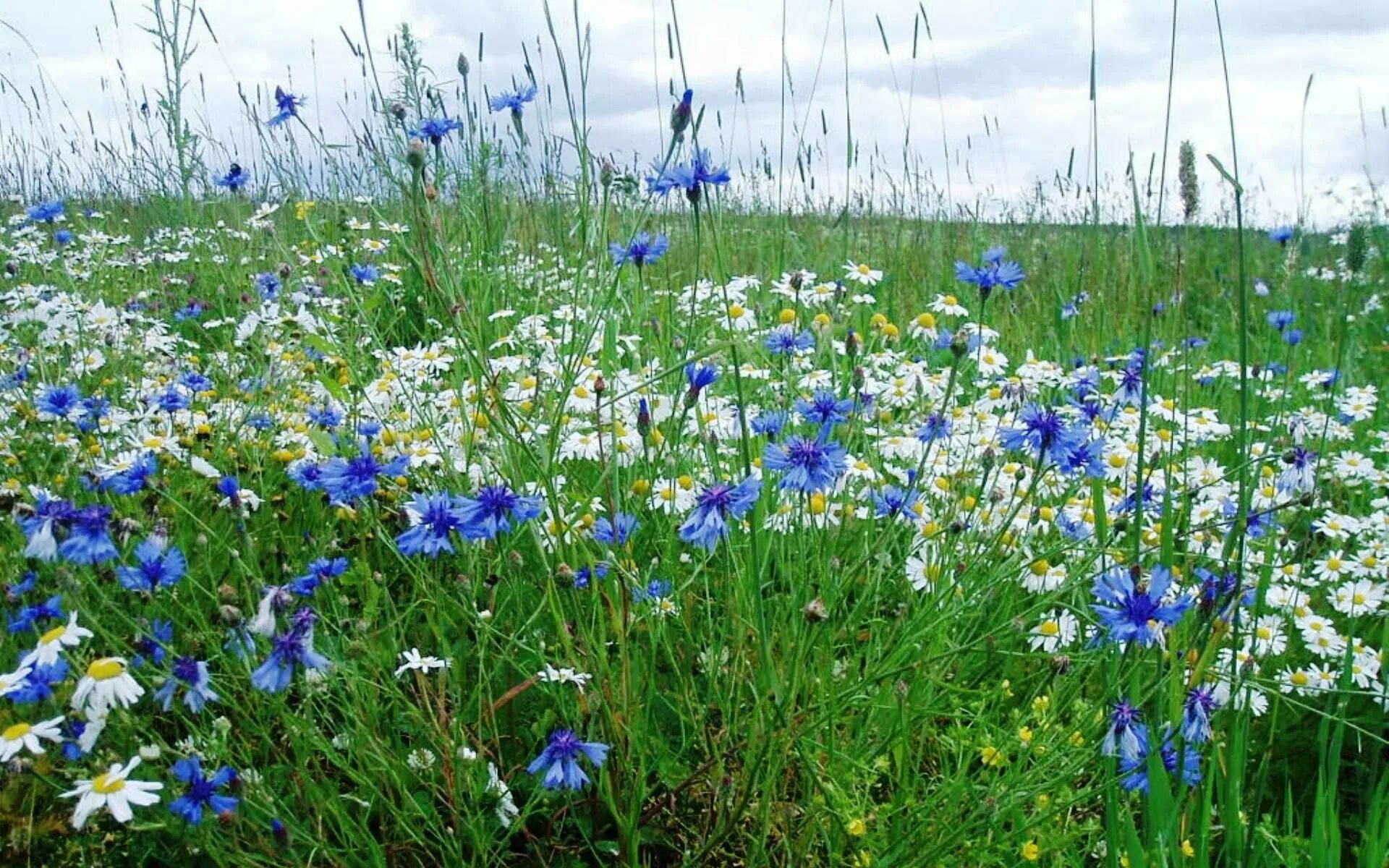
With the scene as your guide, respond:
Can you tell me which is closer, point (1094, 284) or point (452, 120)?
point (452, 120)

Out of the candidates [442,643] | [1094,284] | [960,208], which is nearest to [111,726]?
[442,643]

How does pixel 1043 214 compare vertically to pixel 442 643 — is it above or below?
above

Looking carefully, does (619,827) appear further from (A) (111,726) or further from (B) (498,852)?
(A) (111,726)

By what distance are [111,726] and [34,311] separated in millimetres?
1571

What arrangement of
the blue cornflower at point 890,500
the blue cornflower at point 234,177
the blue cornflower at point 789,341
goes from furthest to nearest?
the blue cornflower at point 234,177
the blue cornflower at point 789,341
the blue cornflower at point 890,500

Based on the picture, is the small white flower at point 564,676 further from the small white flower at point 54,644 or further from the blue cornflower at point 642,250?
the blue cornflower at point 642,250

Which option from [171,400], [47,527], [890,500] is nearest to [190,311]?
[171,400]

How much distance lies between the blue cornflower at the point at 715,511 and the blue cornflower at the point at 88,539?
64cm

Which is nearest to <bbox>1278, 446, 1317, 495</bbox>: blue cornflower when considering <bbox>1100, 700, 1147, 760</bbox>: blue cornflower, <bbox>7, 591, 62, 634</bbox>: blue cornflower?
<bbox>1100, 700, 1147, 760</bbox>: blue cornflower

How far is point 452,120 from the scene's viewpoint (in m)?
1.58

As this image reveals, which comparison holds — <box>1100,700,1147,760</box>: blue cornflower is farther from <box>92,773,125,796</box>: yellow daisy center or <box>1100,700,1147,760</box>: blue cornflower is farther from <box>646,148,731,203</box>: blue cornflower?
<box>92,773,125,796</box>: yellow daisy center

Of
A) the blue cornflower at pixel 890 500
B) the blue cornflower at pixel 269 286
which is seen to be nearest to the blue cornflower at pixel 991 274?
the blue cornflower at pixel 890 500

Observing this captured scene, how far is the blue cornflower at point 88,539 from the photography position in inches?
45.1

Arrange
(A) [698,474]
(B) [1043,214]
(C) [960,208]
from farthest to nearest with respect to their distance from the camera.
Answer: (B) [1043,214] < (C) [960,208] < (A) [698,474]
